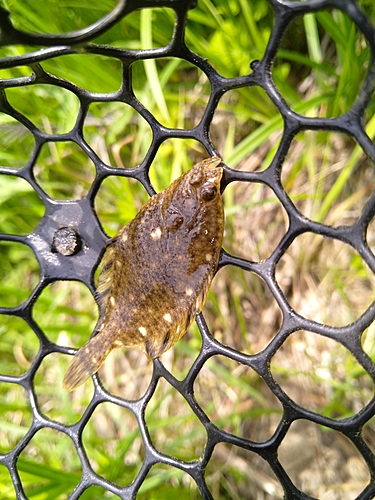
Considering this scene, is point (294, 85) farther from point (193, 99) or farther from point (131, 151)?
point (131, 151)

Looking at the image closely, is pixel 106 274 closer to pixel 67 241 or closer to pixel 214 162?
pixel 67 241

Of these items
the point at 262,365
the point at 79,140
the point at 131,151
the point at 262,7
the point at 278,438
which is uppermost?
the point at 262,7

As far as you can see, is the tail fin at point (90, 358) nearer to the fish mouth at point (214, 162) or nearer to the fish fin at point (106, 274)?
the fish fin at point (106, 274)

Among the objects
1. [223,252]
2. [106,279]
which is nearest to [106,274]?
[106,279]

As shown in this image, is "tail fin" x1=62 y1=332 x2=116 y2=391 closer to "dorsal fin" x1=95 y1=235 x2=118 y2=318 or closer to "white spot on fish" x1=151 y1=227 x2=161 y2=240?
"dorsal fin" x1=95 y1=235 x2=118 y2=318

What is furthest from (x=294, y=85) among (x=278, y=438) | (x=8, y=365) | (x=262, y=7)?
(x=8, y=365)

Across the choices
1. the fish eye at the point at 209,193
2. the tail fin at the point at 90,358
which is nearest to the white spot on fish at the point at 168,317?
the tail fin at the point at 90,358
